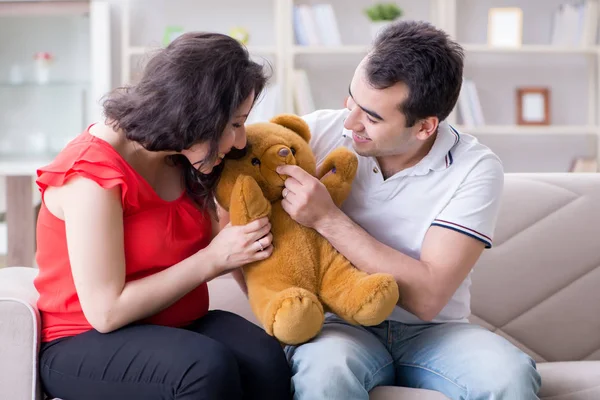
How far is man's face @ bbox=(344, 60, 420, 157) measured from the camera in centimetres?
156

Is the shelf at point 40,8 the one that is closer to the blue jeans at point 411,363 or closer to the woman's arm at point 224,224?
the woman's arm at point 224,224

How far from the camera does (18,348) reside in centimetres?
→ 136

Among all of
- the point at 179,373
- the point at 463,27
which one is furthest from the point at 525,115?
the point at 179,373

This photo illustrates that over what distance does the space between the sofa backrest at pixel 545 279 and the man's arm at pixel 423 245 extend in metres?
0.36

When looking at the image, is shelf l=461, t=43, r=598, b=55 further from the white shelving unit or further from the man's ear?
the man's ear

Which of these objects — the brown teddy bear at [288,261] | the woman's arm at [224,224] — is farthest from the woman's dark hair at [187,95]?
the woman's arm at [224,224]

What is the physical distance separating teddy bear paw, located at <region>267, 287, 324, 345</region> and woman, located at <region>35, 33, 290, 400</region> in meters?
0.08

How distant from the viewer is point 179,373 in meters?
1.28

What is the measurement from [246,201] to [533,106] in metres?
2.83

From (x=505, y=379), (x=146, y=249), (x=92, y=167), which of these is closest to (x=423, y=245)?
(x=505, y=379)

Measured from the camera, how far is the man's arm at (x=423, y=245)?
4.77ft

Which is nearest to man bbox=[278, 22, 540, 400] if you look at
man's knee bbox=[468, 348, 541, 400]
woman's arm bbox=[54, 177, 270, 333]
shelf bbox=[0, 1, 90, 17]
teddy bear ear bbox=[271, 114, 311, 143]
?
man's knee bbox=[468, 348, 541, 400]

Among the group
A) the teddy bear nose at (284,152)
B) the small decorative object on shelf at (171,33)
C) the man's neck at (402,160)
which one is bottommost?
the man's neck at (402,160)

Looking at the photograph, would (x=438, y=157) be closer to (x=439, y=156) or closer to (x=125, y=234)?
(x=439, y=156)
